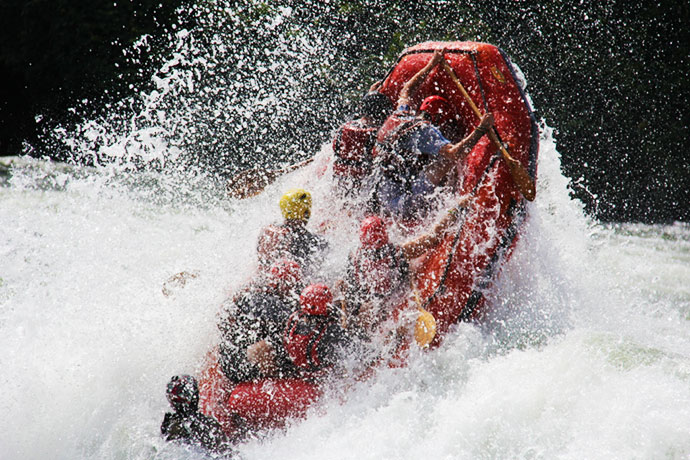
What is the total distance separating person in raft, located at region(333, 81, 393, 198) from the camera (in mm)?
4520

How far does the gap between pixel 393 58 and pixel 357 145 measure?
18.8 ft

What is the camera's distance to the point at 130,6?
937 centimetres

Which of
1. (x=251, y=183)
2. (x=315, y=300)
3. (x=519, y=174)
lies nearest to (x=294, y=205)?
(x=315, y=300)

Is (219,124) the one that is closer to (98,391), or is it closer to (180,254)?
(180,254)

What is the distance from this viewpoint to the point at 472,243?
12.0 feet

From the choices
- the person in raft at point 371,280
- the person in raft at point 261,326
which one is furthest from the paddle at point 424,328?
the person in raft at point 261,326

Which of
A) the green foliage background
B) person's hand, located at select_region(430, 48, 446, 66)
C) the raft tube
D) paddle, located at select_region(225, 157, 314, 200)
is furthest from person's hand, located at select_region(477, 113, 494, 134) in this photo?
the green foliage background

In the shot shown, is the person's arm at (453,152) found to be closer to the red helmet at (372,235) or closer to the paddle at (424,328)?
the red helmet at (372,235)

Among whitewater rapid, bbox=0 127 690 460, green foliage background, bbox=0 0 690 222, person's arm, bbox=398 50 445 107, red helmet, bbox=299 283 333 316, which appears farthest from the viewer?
green foliage background, bbox=0 0 690 222

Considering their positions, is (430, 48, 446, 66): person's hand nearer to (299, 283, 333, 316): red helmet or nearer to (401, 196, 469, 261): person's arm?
(401, 196, 469, 261): person's arm

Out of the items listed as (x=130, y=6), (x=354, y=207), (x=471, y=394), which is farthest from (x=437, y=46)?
(x=130, y=6)

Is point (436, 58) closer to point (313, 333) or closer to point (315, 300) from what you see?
point (315, 300)

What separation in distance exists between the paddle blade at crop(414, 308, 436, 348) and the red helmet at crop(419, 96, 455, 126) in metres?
1.72

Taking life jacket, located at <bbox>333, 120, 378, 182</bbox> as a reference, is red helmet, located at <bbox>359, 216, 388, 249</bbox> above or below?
below
